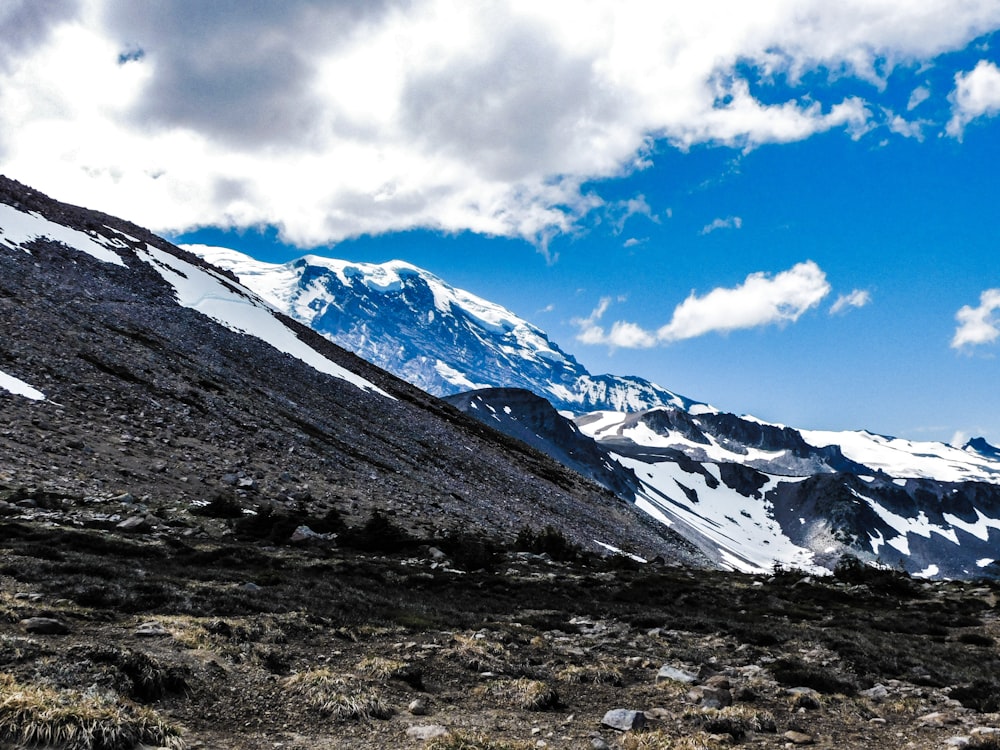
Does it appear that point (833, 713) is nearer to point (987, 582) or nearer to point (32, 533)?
point (32, 533)

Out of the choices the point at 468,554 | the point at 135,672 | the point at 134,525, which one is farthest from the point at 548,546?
the point at 135,672

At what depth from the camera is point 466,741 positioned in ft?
29.7

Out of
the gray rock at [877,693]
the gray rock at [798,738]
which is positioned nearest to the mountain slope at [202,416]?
the gray rock at [798,738]

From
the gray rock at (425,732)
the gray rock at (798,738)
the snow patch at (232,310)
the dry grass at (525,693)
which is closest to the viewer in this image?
the gray rock at (425,732)

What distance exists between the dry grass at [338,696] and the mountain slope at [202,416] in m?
16.4

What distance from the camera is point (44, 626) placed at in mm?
10961

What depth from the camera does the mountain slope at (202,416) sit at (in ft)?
101

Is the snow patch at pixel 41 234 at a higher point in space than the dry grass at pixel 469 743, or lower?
higher

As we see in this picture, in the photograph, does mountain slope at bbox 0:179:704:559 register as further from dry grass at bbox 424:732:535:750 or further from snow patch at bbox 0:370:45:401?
dry grass at bbox 424:732:535:750

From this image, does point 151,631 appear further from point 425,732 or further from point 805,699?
point 805,699

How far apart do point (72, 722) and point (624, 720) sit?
8095mm

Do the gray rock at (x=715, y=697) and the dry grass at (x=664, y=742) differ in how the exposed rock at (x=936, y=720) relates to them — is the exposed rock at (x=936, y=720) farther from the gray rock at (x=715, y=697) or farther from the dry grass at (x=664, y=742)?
the dry grass at (x=664, y=742)

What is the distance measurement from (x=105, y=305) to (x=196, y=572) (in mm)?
50401

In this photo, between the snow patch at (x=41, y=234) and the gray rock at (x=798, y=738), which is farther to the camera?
the snow patch at (x=41, y=234)
